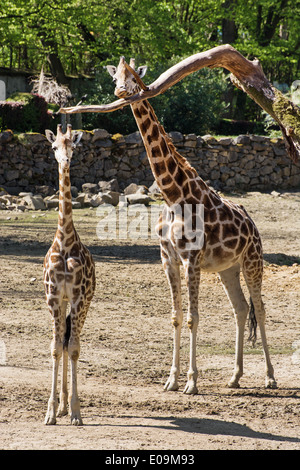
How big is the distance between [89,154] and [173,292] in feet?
46.5

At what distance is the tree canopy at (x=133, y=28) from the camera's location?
84.9 ft

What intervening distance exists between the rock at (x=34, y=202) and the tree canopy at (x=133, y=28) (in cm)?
890

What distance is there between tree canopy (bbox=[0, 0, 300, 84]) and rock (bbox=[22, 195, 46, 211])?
8895 mm

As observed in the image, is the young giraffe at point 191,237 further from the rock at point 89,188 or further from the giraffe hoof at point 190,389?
the rock at point 89,188

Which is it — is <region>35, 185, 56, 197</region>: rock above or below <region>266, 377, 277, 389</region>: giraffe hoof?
above

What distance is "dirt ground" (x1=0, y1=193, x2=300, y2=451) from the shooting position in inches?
207

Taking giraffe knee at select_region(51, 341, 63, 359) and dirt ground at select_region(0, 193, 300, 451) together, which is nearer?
dirt ground at select_region(0, 193, 300, 451)

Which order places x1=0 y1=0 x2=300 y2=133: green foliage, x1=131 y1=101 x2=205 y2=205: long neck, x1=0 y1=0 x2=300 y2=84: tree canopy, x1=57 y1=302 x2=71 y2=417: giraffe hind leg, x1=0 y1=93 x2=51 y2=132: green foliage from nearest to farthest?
x1=57 y1=302 x2=71 y2=417: giraffe hind leg < x1=131 y1=101 x2=205 y2=205: long neck < x1=0 y1=93 x2=51 y2=132: green foliage < x1=0 y1=0 x2=300 y2=133: green foliage < x1=0 y1=0 x2=300 y2=84: tree canopy

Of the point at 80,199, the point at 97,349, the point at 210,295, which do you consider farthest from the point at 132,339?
the point at 80,199

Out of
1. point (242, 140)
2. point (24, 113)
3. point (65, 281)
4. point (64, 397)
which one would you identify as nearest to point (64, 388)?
point (64, 397)

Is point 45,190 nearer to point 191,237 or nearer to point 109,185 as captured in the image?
point 109,185

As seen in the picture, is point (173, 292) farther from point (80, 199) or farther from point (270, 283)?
point (80, 199)

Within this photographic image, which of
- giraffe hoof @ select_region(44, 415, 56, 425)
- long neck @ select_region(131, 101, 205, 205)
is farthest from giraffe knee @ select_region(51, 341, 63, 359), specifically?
long neck @ select_region(131, 101, 205, 205)

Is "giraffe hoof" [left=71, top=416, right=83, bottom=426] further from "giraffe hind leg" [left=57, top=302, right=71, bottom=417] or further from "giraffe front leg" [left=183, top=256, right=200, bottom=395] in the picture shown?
"giraffe front leg" [left=183, top=256, right=200, bottom=395]
